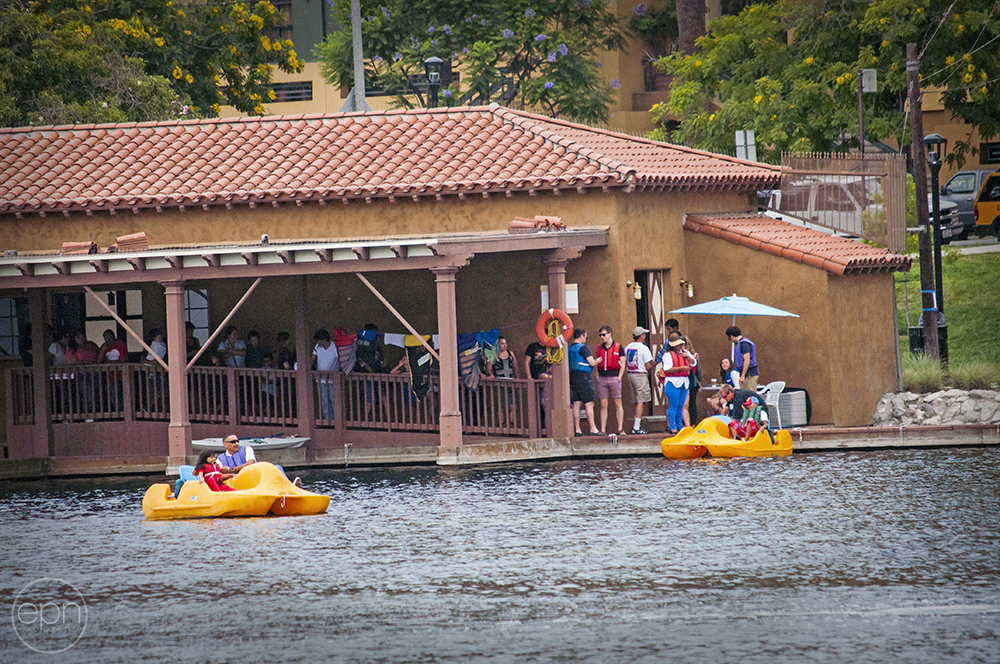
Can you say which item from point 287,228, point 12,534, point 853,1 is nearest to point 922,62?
point 853,1

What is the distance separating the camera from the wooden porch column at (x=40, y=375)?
2503 cm

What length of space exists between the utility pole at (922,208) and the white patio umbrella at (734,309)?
292 centimetres

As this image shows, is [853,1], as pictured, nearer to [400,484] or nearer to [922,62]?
[922,62]

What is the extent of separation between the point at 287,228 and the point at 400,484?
6.96 metres

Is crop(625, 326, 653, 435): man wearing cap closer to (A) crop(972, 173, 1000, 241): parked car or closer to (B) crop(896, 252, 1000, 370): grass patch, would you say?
(B) crop(896, 252, 1000, 370): grass patch

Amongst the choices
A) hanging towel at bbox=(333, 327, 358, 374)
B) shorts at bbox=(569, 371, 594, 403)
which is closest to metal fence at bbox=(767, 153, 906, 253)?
shorts at bbox=(569, 371, 594, 403)

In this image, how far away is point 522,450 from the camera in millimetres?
23719

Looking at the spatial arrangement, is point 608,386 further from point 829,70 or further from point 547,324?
point 829,70

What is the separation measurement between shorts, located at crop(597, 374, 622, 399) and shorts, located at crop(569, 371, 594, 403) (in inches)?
9.9

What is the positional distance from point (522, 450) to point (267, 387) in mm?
4153

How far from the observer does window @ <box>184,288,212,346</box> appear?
89.6ft

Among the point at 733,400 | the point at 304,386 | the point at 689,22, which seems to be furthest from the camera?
the point at 689,22

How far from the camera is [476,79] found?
41.8 m

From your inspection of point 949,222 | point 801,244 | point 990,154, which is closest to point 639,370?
point 801,244
